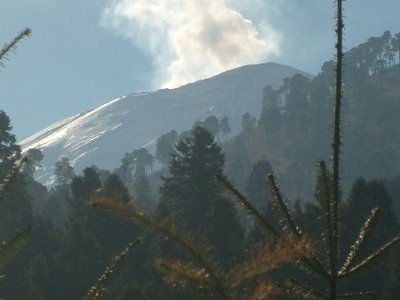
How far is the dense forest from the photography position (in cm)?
307

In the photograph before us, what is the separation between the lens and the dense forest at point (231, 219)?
3072 mm

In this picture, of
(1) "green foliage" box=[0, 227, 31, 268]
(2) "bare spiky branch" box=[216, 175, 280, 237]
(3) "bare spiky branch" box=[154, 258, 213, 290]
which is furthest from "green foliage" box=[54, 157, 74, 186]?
(3) "bare spiky branch" box=[154, 258, 213, 290]

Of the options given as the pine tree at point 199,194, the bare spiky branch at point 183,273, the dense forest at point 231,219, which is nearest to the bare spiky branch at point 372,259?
the dense forest at point 231,219

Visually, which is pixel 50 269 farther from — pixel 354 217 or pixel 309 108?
pixel 309 108

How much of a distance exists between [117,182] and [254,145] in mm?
125755

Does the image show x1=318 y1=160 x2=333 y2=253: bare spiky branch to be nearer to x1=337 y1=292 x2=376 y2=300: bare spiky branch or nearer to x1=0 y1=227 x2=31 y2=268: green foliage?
x1=337 y1=292 x2=376 y2=300: bare spiky branch

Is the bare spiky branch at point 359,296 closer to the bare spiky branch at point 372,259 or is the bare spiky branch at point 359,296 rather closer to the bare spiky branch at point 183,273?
the bare spiky branch at point 372,259

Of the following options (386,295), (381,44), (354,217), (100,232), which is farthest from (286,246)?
(381,44)

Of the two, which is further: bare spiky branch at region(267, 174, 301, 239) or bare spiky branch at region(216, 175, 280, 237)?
bare spiky branch at region(267, 174, 301, 239)

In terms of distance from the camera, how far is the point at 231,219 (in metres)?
44.2

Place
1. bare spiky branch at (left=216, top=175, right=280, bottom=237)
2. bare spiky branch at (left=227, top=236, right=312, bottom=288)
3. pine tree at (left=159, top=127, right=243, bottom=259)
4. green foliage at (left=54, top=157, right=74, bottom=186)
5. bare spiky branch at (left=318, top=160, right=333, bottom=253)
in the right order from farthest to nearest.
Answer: green foliage at (left=54, top=157, right=74, bottom=186) < pine tree at (left=159, top=127, right=243, bottom=259) < bare spiky branch at (left=318, top=160, right=333, bottom=253) < bare spiky branch at (left=216, top=175, right=280, bottom=237) < bare spiky branch at (left=227, top=236, right=312, bottom=288)

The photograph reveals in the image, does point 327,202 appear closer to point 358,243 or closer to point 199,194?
point 358,243

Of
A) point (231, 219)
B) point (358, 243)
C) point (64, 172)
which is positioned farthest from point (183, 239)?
point (64, 172)

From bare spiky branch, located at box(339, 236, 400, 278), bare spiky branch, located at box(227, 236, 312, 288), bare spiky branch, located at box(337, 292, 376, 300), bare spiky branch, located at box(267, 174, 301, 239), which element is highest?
bare spiky branch, located at box(267, 174, 301, 239)
